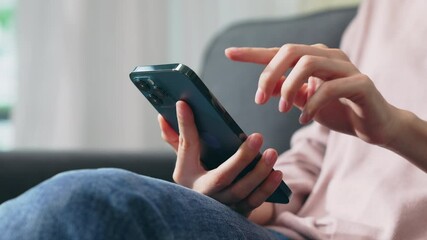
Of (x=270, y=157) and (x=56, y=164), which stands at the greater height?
(x=270, y=157)

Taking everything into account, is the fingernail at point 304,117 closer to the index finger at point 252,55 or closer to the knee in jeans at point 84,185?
the index finger at point 252,55

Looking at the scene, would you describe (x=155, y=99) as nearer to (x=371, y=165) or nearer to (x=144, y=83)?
(x=144, y=83)

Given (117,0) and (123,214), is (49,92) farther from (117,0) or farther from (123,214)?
(123,214)

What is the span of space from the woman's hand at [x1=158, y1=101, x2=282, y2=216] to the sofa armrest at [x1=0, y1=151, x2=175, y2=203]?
1.23 ft

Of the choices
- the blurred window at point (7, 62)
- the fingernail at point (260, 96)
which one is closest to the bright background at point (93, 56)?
the blurred window at point (7, 62)

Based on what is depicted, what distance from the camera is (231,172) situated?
0.66 meters

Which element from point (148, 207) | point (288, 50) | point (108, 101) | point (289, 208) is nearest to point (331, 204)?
point (289, 208)

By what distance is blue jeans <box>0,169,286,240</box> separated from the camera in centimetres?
45

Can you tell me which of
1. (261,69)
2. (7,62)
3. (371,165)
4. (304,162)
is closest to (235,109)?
(261,69)

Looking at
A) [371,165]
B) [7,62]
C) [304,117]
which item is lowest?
[7,62]

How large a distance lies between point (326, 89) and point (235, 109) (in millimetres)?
614

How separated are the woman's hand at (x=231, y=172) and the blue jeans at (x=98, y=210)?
6.0 inches

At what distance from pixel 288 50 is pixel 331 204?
28cm

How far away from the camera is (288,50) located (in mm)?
642
